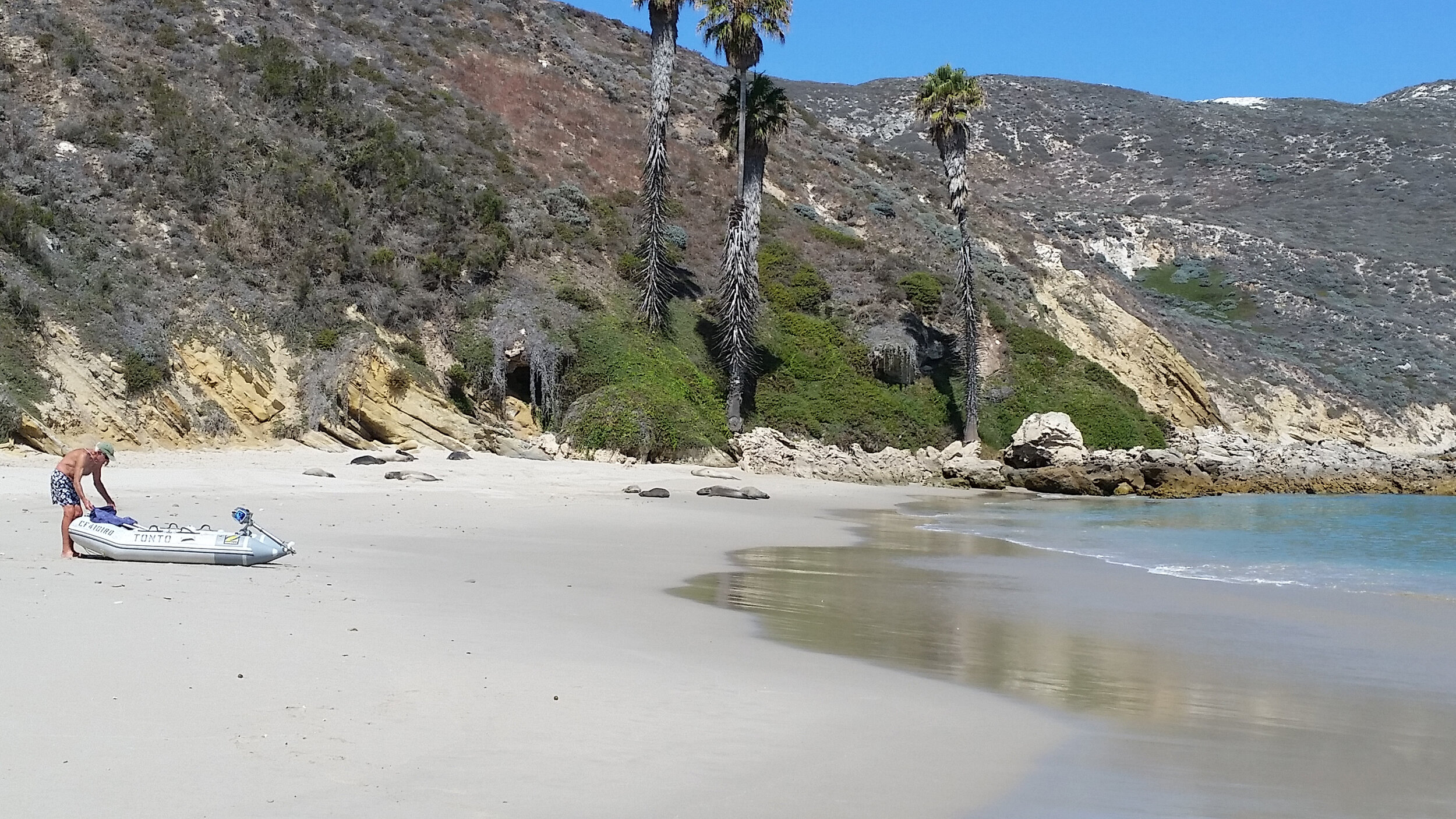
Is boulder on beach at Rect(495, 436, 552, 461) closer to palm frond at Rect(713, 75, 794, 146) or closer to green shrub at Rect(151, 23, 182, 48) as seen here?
palm frond at Rect(713, 75, 794, 146)

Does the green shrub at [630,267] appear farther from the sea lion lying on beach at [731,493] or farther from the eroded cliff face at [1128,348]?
the eroded cliff face at [1128,348]

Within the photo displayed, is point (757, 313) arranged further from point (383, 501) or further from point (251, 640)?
point (251, 640)

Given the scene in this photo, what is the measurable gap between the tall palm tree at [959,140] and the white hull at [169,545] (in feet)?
83.7

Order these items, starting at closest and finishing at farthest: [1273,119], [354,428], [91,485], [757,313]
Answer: [91,485]
[354,428]
[757,313]
[1273,119]

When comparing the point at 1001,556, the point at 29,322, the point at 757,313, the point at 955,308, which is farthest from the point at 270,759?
the point at 955,308

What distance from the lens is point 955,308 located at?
35688 millimetres

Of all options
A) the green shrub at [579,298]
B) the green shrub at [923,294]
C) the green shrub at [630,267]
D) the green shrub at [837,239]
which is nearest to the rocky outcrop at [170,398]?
the green shrub at [579,298]

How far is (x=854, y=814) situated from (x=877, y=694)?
1949mm

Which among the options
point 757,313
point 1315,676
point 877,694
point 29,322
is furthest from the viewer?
point 757,313

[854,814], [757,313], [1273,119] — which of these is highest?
[1273,119]

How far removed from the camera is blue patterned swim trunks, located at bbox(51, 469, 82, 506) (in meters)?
9.29

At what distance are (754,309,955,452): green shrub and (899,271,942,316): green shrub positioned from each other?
2.99 metres

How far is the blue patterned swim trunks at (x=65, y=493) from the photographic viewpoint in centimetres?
929

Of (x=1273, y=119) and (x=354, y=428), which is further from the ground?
(x=1273, y=119)
